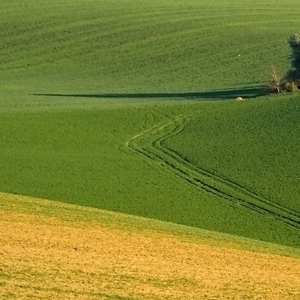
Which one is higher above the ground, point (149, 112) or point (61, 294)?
point (149, 112)

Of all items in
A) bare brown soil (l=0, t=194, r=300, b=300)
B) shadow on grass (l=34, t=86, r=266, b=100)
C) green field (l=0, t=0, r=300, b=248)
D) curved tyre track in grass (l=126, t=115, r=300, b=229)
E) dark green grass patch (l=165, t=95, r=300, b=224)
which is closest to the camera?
bare brown soil (l=0, t=194, r=300, b=300)

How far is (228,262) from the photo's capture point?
2227cm

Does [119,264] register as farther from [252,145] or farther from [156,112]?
[156,112]

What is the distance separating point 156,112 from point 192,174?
14.5 m

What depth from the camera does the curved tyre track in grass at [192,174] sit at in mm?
31641

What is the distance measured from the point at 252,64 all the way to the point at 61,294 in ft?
175

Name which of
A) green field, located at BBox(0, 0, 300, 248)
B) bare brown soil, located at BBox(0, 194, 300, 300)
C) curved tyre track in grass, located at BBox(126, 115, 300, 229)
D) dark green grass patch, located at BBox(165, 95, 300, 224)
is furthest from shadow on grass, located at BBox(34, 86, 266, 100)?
bare brown soil, located at BBox(0, 194, 300, 300)

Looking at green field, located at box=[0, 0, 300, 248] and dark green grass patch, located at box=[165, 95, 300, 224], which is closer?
green field, located at box=[0, 0, 300, 248]

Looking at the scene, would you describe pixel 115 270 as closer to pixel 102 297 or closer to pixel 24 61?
pixel 102 297

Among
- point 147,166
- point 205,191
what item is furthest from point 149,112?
point 205,191

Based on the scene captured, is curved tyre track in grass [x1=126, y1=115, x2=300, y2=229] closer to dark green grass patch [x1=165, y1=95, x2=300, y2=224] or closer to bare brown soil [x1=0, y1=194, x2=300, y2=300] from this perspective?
dark green grass patch [x1=165, y1=95, x2=300, y2=224]

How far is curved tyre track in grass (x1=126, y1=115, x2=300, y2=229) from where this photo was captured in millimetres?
31641

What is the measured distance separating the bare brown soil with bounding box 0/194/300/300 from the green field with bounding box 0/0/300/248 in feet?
15.0

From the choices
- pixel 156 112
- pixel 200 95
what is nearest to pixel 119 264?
pixel 156 112
